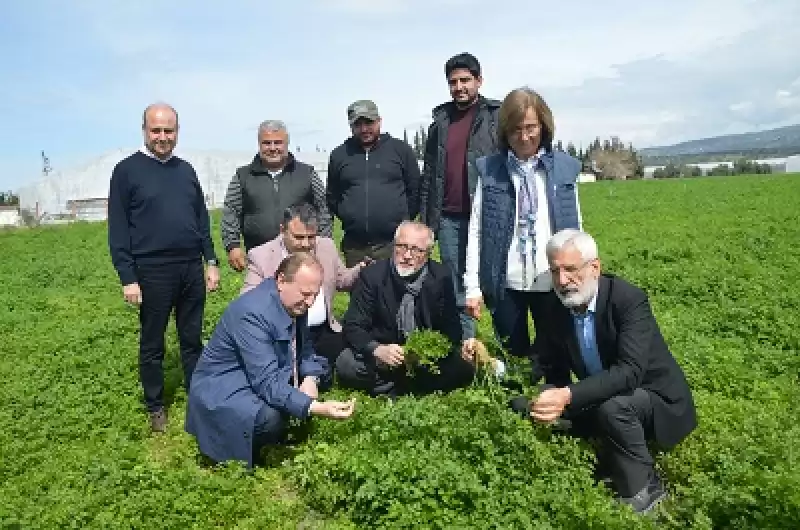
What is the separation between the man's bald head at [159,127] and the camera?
5.06 metres

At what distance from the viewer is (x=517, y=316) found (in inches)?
195

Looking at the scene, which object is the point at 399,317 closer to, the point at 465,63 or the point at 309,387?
the point at 309,387

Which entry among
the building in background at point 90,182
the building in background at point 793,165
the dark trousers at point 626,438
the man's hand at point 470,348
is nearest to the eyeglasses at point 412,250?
the man's hand at point 470,348

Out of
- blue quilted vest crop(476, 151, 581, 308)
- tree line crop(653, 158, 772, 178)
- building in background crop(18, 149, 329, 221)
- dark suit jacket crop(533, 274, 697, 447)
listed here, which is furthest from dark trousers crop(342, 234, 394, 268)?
tree line crop(653, 158, 772, 178)

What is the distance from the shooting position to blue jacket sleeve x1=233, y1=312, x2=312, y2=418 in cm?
446

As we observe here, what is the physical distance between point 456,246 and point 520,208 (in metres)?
0.95

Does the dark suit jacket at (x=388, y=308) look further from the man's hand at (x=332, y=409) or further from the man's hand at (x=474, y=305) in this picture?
the man's hand at (x=332, y=409)

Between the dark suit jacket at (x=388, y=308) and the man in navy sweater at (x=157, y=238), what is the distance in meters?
1.25

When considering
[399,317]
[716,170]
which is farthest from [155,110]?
[716,170]

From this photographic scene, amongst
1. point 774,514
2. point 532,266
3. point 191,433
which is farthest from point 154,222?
point 774,514

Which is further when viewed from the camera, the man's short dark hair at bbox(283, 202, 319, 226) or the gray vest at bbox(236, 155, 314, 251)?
the gray vest at bbox(236, 155, 314, 251)

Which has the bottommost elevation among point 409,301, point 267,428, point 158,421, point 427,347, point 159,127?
point 158,421

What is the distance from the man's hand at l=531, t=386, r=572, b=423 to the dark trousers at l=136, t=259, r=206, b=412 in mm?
2854

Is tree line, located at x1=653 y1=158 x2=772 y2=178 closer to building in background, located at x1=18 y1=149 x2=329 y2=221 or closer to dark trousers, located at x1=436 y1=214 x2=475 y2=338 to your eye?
building in background, located at x1=18 y1=149 x2=329 y2=221
